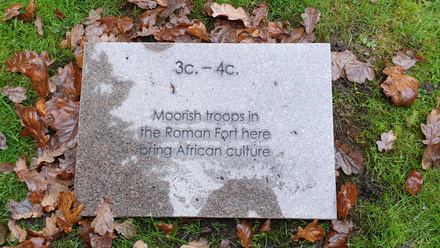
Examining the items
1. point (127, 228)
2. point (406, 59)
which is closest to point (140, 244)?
point (127, 228)

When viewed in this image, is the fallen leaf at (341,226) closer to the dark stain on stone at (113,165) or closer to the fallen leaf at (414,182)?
the fallen leaf at (414,182)

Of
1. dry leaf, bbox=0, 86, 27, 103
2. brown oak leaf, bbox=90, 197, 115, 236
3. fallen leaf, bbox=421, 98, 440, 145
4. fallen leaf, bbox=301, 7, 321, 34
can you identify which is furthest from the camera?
fallen leaf, bbox=301, 7, 321, 34

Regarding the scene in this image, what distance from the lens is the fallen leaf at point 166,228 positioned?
233 centimetres

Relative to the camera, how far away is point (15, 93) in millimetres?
2662

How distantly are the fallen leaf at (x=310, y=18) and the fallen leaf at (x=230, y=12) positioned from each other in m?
0.47

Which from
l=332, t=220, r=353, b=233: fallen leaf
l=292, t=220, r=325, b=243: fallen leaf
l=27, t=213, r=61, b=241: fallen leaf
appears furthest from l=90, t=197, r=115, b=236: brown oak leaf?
l=332, t=220, r=353, b=233: fallen leaf

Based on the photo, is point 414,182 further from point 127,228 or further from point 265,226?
point 127,228

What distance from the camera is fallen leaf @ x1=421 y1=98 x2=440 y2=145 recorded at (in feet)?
8.34

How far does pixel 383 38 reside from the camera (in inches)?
111

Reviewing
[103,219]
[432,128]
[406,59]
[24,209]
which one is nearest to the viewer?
[103,219]

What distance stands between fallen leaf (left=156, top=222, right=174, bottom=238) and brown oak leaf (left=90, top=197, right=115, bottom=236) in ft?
1.09

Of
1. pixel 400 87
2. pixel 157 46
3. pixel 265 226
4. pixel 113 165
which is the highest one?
pixel 157 46

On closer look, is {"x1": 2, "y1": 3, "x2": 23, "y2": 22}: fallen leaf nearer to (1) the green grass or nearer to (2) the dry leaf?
(1) the green grass

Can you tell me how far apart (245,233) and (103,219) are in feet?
3.33
